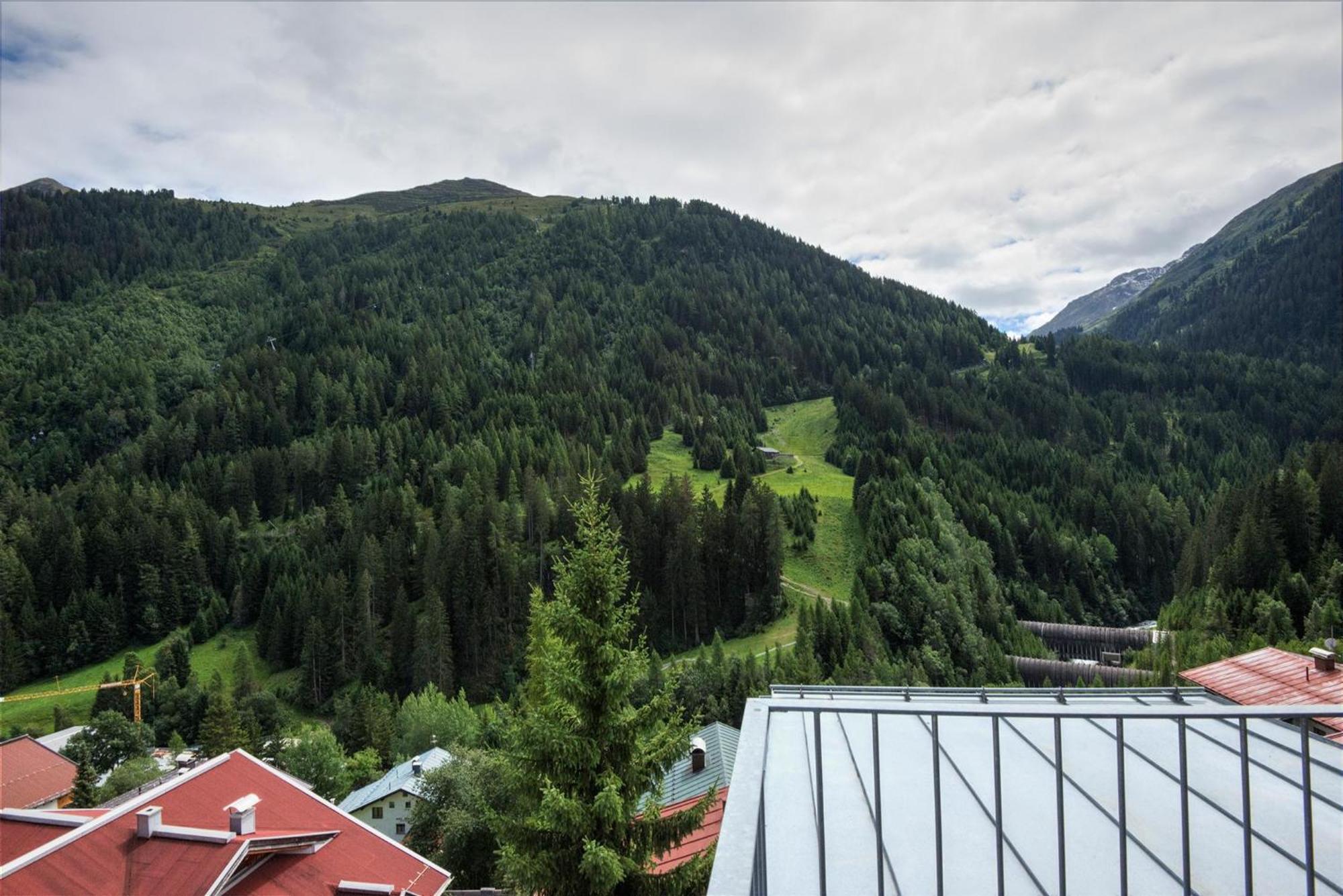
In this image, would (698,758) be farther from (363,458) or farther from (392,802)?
(363,458)

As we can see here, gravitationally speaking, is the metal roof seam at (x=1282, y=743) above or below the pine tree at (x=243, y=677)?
above

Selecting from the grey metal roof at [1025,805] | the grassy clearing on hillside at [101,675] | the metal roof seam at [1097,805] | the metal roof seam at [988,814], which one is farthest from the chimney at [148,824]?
the grassy clearing on hillside at [101,675]

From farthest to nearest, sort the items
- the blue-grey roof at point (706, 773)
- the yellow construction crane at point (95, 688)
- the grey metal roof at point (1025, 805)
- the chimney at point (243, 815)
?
the yellow construction crane at point (95, 688) → the blue-grey roof at point (706, 773) → the chimney at point (243, 815) → the grey metal roof at point (1025, 805)

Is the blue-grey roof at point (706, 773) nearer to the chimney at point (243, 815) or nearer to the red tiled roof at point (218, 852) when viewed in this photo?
the red tiled roof at point (218, 852)

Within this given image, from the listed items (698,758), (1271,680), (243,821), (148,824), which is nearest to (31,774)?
(243,821)

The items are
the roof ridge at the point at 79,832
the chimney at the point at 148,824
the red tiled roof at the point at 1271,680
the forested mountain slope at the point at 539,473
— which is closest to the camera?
the roof ridge at the point at 79,832

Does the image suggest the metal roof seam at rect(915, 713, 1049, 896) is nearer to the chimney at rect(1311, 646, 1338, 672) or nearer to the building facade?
the chimney at rect(1311, 646, 1338, 672)

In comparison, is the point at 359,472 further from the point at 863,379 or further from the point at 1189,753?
the point at 1189,753
